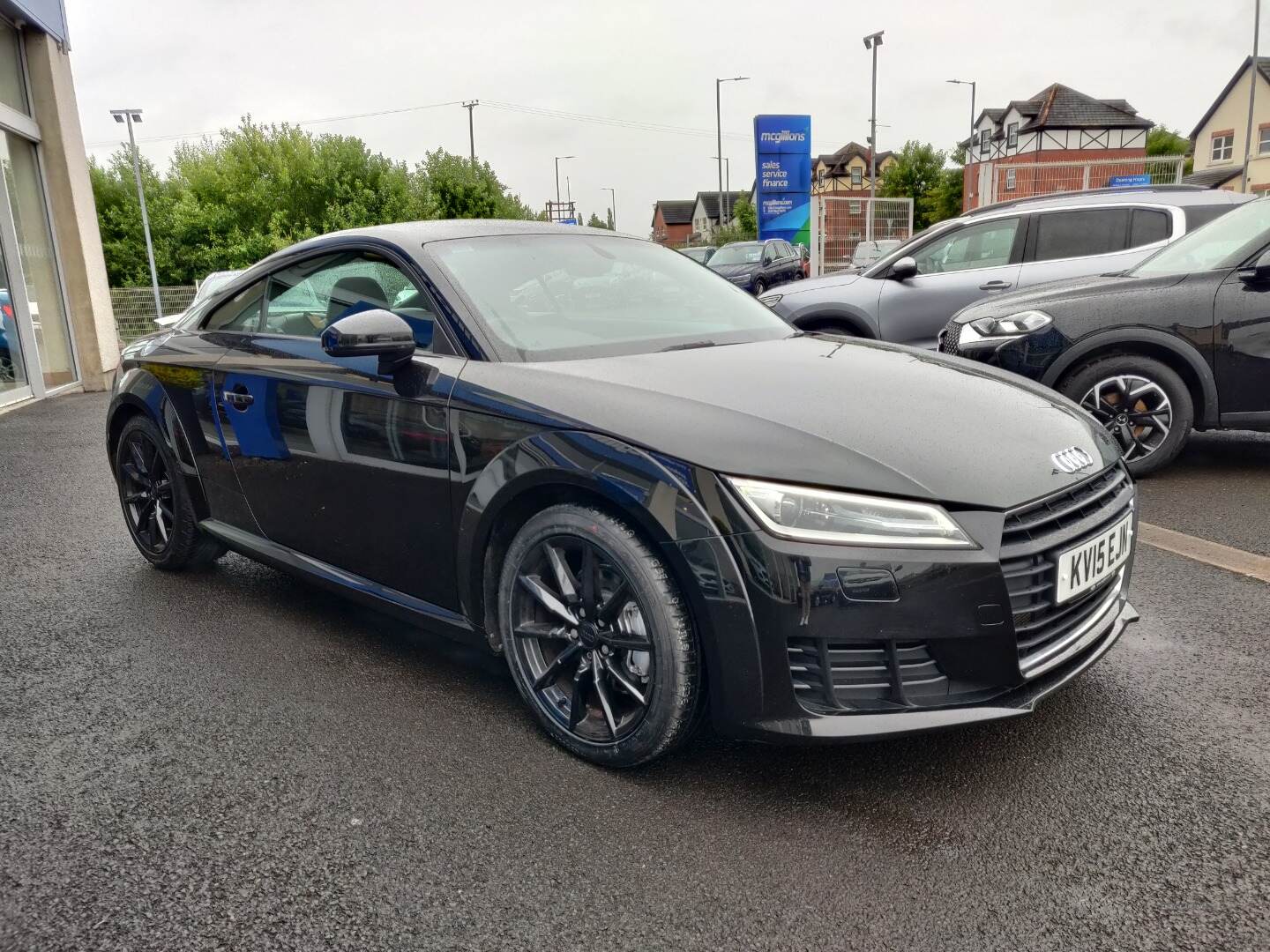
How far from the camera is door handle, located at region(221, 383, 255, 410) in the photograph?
350 cm

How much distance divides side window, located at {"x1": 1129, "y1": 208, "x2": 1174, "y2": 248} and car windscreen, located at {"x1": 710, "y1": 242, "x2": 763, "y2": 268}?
1862 cm

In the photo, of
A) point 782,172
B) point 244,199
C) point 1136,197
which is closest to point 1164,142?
point 782,172

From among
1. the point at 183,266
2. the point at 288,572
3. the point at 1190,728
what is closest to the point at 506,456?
the point at 288,572

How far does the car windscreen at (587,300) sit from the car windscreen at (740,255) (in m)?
23.1

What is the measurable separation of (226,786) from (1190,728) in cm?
257

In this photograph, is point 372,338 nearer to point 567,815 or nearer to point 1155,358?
point 567,815

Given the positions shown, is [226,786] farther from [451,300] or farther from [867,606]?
[867,606]

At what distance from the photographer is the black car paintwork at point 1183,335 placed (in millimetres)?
5176

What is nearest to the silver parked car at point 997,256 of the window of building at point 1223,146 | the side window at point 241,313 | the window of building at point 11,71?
the side window at point 241,313

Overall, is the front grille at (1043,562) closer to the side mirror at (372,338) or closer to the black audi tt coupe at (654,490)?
the black audi tt coupe at (654,490)

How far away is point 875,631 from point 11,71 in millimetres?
13618

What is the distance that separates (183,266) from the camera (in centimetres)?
3738

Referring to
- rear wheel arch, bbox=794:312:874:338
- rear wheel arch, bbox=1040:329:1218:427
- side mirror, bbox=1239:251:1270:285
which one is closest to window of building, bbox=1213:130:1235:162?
rear wheel arch, bbox=794:312:874:338

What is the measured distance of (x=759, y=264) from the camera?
2592 cm
